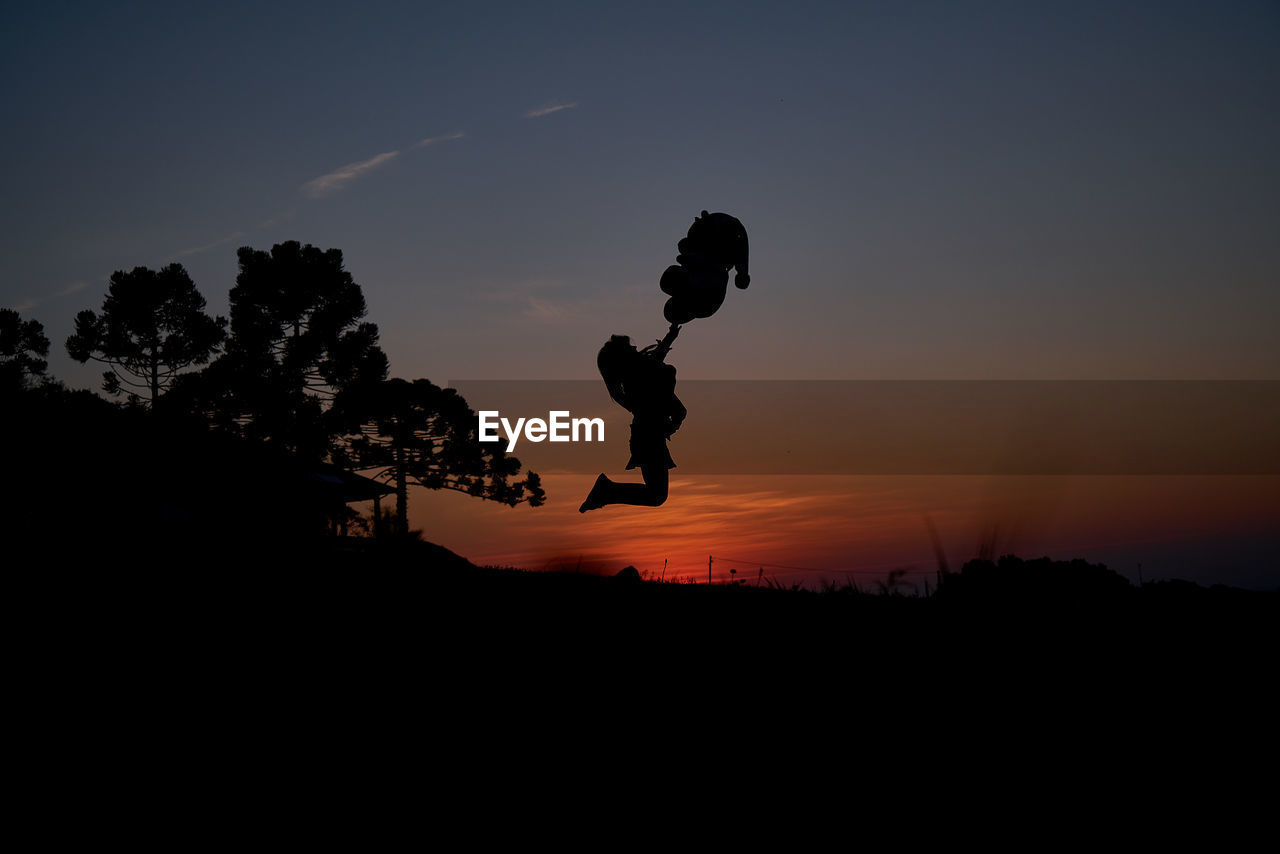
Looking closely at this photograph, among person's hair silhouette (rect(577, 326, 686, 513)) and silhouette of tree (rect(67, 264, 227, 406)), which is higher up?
silhouette of tree (rect(67, 264, 227, 406))

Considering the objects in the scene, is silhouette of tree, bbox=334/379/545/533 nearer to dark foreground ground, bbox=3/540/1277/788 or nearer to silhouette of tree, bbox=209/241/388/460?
silhouette of tree, bbox=209/241/388/460

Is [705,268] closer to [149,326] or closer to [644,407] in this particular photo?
[644,407]

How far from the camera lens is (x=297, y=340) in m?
39.5

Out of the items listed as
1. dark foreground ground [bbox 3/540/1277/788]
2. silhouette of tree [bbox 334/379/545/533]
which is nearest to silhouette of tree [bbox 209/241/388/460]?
silhouette of tree [bbox 334/379/545/533]

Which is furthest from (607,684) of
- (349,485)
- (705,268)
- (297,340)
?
(297,340)

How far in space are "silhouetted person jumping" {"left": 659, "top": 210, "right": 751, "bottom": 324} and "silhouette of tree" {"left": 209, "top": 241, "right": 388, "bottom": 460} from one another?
35.0 metres

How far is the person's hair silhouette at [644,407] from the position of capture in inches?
250

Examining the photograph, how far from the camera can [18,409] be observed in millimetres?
26766

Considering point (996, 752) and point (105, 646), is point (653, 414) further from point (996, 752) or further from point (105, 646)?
point (105, 646)

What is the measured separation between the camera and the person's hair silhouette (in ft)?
20.8

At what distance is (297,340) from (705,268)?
36.9m

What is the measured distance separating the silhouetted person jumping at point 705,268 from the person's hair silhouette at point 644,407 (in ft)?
0.70

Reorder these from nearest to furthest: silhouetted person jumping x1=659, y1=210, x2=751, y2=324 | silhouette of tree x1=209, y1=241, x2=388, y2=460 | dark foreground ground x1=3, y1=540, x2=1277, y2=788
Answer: dark foreground ground x1=3, y1=540, x2=1277, y2=788 → silhouetted person jumping x1=659, y1=210, x2=751, y2=324 → silhouette of tree x1=209, y1=241, x2=388, y2=460

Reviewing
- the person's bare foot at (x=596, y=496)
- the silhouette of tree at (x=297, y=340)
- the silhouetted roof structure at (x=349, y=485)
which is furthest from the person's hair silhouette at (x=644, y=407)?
the silhouette of tree at (x=297, y=340)
